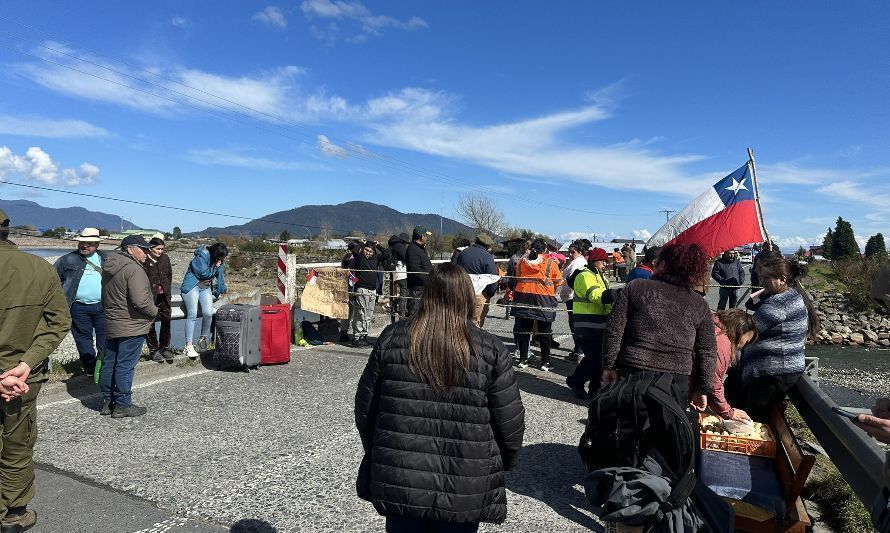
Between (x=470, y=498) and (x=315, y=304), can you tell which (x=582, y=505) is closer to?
(x=470, y=498)

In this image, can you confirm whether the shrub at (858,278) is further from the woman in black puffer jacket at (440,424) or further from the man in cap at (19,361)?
the man in cap at (19,361)

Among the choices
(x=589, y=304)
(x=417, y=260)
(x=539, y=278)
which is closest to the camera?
(x=589, y=304)

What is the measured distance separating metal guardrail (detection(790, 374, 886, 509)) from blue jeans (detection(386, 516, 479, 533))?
1.84 meters

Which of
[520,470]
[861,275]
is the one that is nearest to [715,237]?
[520,470]

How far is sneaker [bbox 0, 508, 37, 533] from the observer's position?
3209mm

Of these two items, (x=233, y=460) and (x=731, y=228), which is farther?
(x=731, y=228)

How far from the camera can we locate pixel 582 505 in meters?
3.92

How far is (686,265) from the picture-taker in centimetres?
381

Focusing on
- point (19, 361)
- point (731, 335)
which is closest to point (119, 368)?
point (19, 361)

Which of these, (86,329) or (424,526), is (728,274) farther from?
(86,329)

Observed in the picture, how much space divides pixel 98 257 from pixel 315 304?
10.6ft

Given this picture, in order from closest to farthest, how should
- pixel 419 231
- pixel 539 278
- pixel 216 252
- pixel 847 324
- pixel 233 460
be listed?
pixel 233 460 → pixel 539 278 → pixel 216 252 → pixel 419 231 → pixel 847 324

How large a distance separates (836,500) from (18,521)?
18.4 feet

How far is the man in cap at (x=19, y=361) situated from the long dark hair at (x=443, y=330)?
8.18 ft
